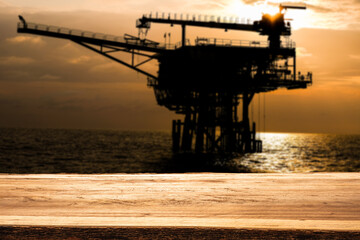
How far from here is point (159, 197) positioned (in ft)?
9.16

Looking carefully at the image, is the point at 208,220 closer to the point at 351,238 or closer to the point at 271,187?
the point at 351,238

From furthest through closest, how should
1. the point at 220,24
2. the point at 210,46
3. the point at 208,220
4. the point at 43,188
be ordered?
the point at 220,24 < the point at 210,46 < the point at 43,188 < the point at 208,220

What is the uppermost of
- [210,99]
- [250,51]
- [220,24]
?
[220,24]

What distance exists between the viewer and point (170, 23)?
49.1 m

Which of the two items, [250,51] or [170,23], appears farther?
[170,23]

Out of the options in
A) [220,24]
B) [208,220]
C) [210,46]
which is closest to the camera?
[208,220]

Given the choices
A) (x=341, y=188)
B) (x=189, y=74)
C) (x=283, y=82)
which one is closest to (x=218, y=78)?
(x=189, y=74)

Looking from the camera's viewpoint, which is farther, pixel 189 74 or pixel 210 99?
pixel 210 99

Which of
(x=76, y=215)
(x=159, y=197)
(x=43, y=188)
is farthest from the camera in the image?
(x=43, y=188)

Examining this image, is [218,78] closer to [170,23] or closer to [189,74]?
[189,74]

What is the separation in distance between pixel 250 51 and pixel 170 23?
430 inches

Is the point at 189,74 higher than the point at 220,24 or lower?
lower

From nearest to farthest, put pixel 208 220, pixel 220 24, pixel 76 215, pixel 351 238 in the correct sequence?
1. pixel 351 238
2. pixel 208 220
3. pixel 76 215
4. pixel 220 24

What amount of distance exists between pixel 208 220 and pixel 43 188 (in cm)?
146
